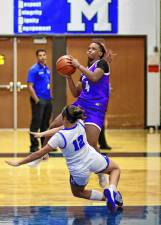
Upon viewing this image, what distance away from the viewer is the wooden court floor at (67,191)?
6.23 meters

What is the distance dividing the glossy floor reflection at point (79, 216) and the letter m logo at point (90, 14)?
10336 millimetres

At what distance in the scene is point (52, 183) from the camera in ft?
27.2

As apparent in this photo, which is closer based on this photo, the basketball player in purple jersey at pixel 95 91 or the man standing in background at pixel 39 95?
the basketball player in purple jersey at pixel 95 91

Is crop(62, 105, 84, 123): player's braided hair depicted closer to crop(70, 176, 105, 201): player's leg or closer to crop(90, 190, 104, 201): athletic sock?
crop(70, 176, 105, 201): player's leg

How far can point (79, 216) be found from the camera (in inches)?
245

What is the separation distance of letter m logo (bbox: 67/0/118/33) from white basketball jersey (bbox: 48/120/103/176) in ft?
33.9

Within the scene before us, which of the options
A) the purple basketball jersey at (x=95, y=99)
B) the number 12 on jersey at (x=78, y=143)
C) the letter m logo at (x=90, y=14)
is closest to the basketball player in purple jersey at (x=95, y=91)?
the purple basketball jersey at (x=95, y=99)

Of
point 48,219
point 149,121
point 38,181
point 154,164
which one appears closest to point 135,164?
point 154,164

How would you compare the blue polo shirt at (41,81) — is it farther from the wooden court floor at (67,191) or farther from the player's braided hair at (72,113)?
the player's braided hair at (72,113)

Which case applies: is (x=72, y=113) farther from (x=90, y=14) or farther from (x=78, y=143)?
(x=90, y=14)

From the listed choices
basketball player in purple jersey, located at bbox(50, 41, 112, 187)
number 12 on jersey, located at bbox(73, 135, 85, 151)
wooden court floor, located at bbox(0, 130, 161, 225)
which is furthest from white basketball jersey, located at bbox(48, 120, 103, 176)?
basketball player in purple jersey, located at bbox(50, 41, 112, 187)

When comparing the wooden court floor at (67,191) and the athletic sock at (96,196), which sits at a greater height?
the athletic sock at (96,196)

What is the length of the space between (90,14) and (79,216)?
10.9 metres

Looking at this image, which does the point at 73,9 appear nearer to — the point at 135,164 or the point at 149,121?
the point at 149,121
